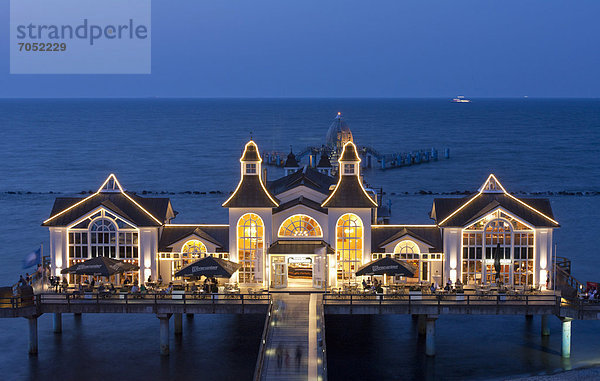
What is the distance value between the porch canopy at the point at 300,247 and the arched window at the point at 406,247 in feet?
11.5

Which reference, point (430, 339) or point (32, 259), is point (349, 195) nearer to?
point (430, 339)

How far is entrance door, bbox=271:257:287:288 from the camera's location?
47844mm

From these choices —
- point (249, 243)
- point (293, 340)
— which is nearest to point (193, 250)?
point (249, 243)

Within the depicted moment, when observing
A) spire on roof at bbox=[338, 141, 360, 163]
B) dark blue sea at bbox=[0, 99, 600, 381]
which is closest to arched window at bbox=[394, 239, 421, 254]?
dark blue sea at bbox=[0, 99, 600, 381]

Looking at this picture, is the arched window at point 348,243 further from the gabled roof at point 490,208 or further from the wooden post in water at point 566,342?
the wooden post in water at point 566,342

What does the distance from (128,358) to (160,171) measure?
95000 mm

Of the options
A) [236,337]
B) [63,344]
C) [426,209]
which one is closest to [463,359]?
[236,337]

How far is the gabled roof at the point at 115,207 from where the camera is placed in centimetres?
4897

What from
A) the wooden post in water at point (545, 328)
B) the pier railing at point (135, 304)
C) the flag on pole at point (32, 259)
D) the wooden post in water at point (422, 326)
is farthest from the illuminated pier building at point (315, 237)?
the pier railing at point (135, 304)

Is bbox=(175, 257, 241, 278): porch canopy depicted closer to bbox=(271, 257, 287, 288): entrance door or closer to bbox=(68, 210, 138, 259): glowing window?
bbox=(271, 257, 287, 288): entrance door

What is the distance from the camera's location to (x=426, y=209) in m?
97.2

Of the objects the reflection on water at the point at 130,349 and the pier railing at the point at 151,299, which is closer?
the reflection on water at the point at 130,349

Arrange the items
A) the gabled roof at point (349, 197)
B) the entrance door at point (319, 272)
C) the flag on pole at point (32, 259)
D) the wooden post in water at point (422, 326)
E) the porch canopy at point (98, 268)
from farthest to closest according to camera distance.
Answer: the wooden post in water at point (422, 326)
the flag on pole at point (32, 259)
the gabled roof at point (349, 197)
the entrance door at point (319, 272)
the porch canopy at point (98, 268)

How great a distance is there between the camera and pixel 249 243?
49156mm
